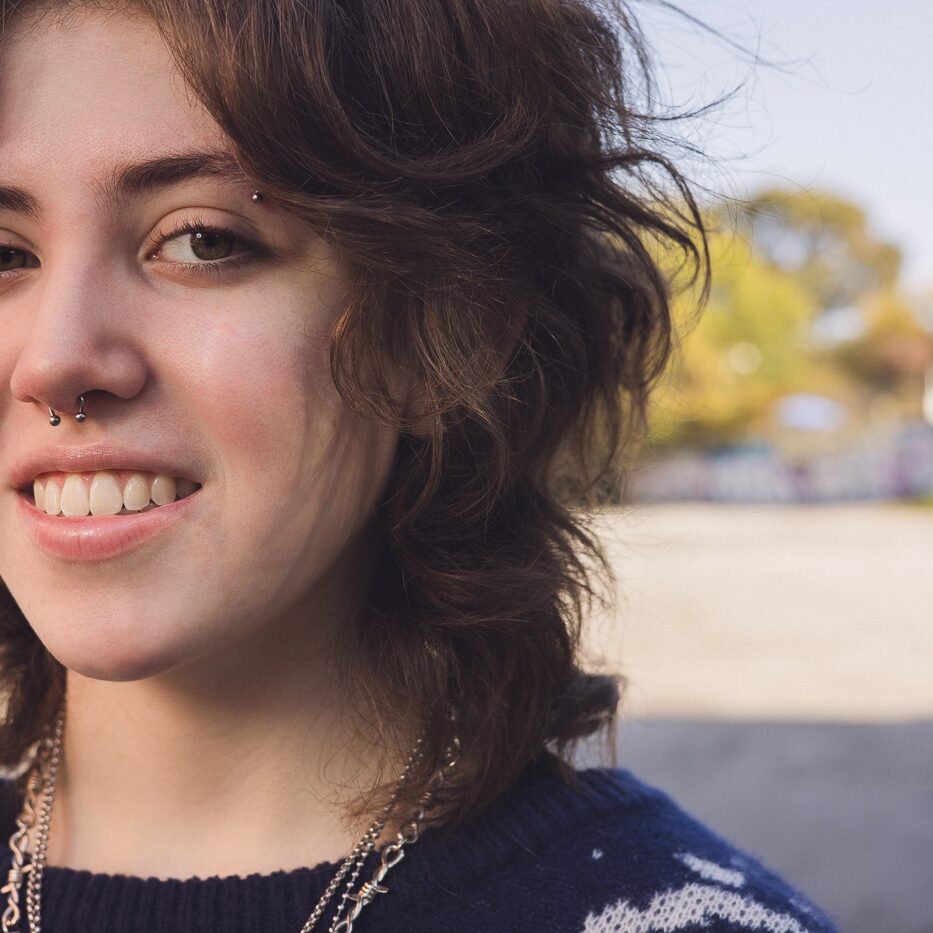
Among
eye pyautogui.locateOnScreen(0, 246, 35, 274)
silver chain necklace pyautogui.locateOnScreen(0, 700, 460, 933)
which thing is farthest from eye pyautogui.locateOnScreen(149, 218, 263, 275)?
silver chain necklace pyautogui.locateOnScreen(0, 700, 460, 933)

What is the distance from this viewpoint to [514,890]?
143 cm

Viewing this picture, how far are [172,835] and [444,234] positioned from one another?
0.85 metres

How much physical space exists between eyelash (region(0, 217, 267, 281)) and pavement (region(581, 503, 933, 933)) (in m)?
0.76

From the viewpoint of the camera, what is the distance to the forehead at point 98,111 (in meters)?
1.22

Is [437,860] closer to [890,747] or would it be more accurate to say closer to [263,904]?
[263,904]

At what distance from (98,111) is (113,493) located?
0.41 meters

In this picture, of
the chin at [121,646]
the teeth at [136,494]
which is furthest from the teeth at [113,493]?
the chin at [121,646]

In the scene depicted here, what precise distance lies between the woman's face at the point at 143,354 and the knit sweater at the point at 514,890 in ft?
1.14

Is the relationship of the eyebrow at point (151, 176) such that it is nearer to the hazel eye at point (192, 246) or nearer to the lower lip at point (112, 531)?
the hazel eye at point (192, 246)

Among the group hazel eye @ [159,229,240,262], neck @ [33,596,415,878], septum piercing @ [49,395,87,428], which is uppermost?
hazel eye @ [159,229,240,262]

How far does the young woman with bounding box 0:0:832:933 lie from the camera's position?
1239 mm

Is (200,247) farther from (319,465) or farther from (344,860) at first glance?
(344,860)

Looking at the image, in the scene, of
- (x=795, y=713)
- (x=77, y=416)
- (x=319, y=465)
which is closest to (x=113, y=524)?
(x=77, y=416)

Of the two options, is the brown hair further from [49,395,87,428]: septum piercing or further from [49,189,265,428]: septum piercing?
[49,395,87,428]: septum piercing
